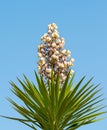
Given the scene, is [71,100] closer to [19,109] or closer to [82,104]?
[82,104]

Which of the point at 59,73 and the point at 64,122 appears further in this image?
the point at 59,73

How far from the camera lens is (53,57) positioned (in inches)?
366

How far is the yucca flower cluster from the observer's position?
924 cm

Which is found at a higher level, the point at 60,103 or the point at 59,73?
the point at 59,73

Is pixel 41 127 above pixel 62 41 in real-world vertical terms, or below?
below

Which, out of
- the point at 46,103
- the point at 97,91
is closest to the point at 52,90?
the point at 46,103

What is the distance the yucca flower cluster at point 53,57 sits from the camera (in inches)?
364

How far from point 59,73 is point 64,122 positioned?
1.04m

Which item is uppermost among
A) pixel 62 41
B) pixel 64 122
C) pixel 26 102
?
pixel 62 41

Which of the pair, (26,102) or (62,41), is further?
(62,41)

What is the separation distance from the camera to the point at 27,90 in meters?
8.70

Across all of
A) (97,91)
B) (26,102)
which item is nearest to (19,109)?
(26,102)

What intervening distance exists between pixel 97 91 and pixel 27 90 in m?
1.18

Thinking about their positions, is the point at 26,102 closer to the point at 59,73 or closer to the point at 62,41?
the point at 59,73
